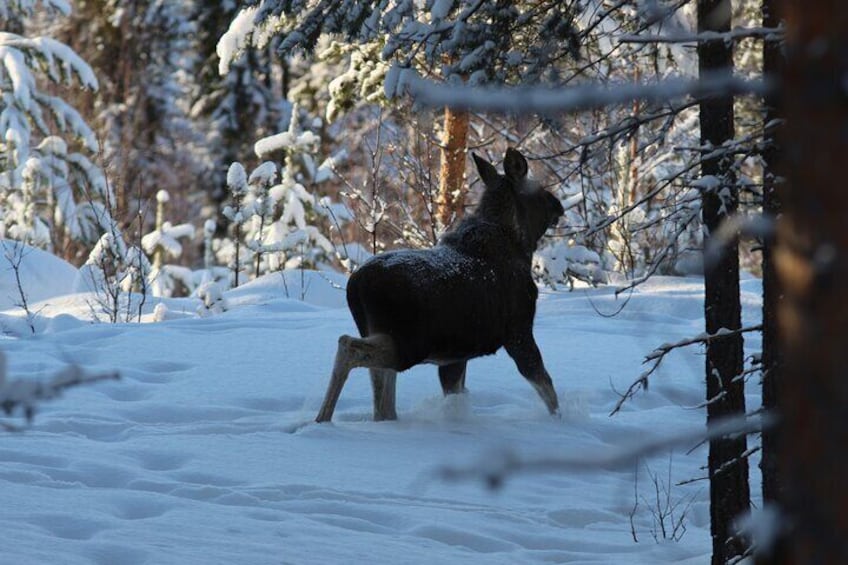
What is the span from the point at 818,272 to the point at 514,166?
250 inches

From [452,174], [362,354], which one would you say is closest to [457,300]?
[362,354]

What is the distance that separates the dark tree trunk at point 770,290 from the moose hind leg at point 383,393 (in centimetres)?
328

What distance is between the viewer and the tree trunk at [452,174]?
46.0ft

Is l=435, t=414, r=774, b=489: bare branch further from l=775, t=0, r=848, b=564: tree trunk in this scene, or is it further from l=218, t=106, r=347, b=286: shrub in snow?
l=218, t=106, r=347, b=286: shrub in snow

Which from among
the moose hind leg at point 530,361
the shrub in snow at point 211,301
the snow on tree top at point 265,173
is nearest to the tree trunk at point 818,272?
the moose hind leg at point 530,361

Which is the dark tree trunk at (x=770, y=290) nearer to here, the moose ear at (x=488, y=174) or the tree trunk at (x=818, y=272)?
the tree trunk at (x=818, y=272)

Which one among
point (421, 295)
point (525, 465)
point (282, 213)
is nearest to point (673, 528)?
point (421, 295)

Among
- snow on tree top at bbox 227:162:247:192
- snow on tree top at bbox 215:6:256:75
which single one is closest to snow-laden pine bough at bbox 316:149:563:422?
snow on tree top at bbox 227:162:247:192

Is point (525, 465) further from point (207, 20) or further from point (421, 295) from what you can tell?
point (207, 20)

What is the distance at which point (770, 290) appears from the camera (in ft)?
13.1

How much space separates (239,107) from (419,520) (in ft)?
86.7

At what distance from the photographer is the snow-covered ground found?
472 centimetres

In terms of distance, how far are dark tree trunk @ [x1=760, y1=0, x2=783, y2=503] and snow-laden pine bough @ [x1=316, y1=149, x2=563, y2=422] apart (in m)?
2.32

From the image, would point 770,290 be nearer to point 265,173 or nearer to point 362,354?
point 362,354
